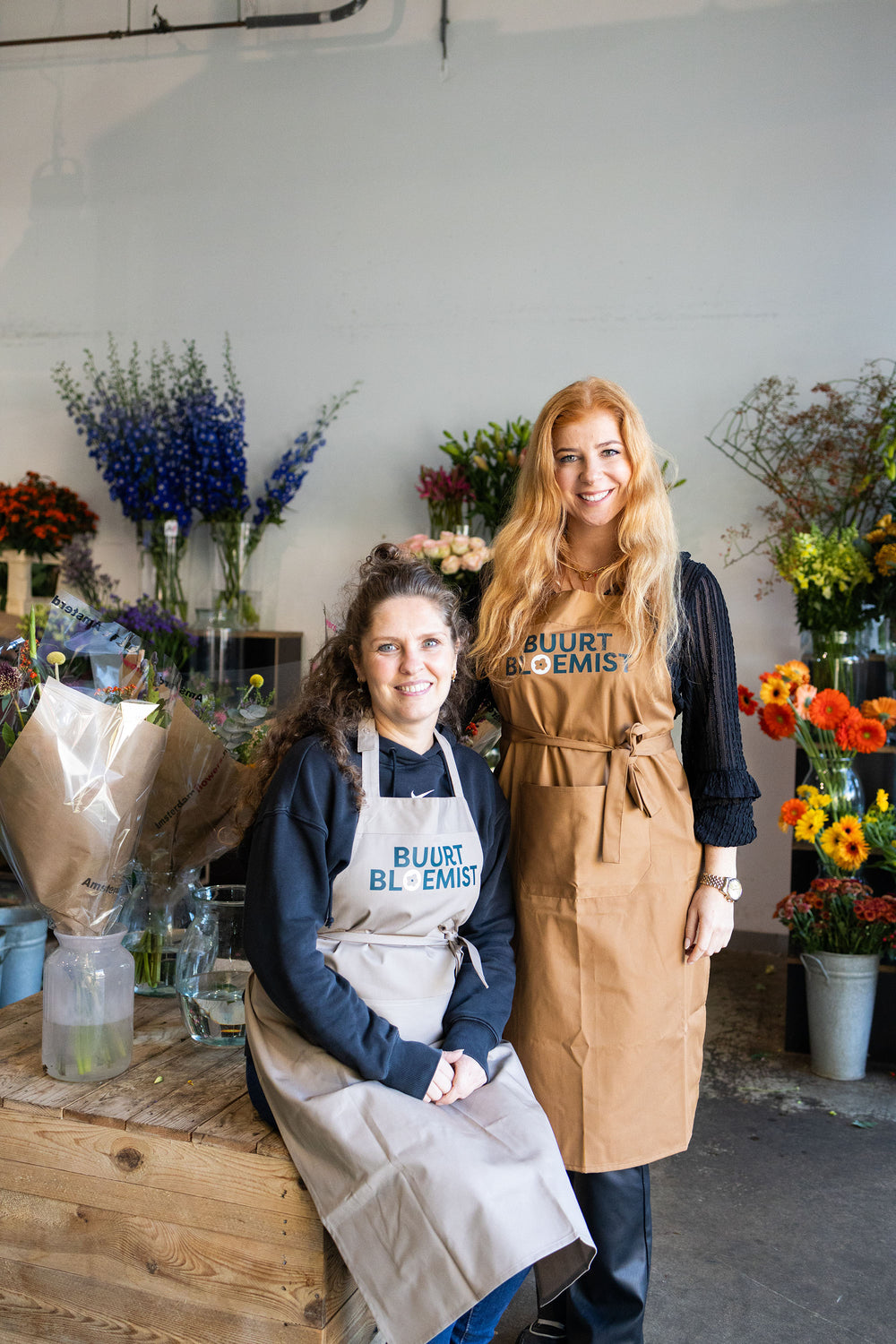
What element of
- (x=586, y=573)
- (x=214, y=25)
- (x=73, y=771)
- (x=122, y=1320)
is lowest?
(x=122, y=1320)

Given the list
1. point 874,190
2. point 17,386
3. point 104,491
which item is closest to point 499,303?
point 874,190

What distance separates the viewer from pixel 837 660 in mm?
3125

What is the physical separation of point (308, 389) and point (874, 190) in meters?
2.24

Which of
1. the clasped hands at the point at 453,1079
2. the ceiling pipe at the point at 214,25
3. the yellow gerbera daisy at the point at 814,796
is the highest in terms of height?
the ceiling pipe at the point at 214,25

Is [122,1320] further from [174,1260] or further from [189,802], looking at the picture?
[189,802]

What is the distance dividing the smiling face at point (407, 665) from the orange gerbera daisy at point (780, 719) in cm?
166

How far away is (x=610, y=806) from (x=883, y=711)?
168 centimetres

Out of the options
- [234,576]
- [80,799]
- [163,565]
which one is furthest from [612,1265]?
[163,565]

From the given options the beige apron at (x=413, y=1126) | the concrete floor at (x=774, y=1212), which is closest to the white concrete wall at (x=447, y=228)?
the concrete floor at (x=774, y=1212)

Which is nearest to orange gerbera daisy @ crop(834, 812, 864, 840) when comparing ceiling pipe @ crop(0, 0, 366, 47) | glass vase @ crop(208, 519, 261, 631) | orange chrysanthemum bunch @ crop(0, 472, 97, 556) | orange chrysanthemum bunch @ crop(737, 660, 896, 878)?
orange chrysanthemum bunch @ crop(737, 660, 896, 878)

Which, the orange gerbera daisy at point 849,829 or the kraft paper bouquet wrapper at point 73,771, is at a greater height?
the kraft paper bouquet wrapper at point 73,771

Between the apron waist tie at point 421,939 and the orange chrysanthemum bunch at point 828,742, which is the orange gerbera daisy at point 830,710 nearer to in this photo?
the orange chrysanthemum bunch at point 828,742

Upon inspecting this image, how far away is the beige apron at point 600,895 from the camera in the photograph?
161 centimetres

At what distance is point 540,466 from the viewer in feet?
5.61
